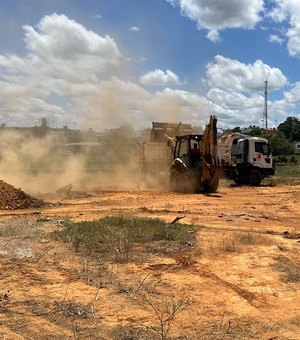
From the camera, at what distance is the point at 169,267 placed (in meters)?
8.16

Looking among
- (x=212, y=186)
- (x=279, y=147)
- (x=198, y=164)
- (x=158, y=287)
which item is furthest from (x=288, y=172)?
(x=158, y=287)

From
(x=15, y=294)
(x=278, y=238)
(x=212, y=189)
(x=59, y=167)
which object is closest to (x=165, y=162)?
(x=212, y=189)

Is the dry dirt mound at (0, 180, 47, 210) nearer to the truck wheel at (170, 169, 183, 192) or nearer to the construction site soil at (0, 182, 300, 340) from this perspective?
the construction site soil at (0, 182, 300, 340)

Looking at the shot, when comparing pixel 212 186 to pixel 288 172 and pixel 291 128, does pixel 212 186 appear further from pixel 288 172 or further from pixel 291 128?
pixel 291 128

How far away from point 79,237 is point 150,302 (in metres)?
4.03

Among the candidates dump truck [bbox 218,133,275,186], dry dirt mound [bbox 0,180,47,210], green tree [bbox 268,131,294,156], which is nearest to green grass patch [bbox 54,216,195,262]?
dry dirt mound [bbox 0,180,47,210]

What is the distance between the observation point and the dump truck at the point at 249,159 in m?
26.9

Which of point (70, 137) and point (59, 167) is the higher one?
point (70, 137)

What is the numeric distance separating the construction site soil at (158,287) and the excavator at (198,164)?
865 cm

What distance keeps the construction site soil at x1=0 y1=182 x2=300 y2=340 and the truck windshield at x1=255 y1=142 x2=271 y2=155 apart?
47.5ft

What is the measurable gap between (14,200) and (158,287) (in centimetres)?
1159

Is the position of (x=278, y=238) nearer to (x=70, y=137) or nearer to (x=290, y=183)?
(x=290, y=183)

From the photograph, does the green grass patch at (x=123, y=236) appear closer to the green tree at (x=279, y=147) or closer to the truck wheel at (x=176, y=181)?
the truck wheel at (x=176, y=181)

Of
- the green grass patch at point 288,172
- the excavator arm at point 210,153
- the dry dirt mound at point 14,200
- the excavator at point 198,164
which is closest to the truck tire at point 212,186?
the excavator at point 198,164
